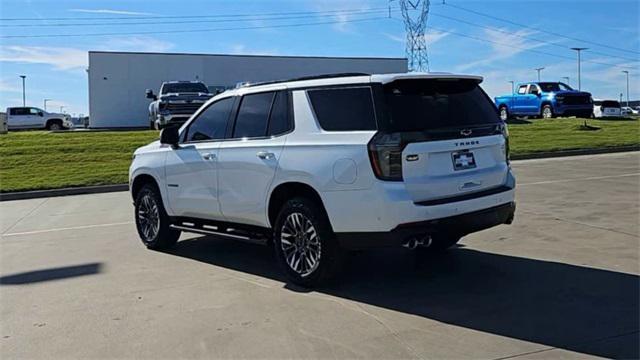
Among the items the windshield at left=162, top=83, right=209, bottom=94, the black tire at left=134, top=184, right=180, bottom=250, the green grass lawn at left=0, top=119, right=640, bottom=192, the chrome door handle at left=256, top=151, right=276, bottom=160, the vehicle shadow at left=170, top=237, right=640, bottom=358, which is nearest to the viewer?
the vehicle shadow at left=170, top=237, right=640, bottom=358

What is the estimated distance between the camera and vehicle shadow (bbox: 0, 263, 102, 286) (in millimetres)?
6504

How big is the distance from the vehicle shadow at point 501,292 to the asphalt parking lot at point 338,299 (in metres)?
0.02

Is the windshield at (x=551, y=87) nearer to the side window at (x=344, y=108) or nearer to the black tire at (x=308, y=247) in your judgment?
the side window at (x=344, y=108)

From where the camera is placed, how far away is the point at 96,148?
21.5m

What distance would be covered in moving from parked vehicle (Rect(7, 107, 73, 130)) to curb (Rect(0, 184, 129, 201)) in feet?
88.6

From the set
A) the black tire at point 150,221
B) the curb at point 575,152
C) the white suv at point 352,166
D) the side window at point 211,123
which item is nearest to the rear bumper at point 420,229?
the white suv at point 352,166

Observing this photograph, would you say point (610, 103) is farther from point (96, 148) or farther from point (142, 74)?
point (142, 74)

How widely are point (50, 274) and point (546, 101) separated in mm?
28813

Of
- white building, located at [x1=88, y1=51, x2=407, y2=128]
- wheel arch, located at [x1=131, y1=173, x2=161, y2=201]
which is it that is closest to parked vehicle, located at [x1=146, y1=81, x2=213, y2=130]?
wheel arch, located at [x1=131, y1=173, x2=161, y2=201]

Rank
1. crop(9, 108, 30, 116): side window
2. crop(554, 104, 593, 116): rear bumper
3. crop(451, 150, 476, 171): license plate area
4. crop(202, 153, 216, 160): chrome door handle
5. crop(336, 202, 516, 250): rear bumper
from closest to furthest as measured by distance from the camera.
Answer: crop(336, 202, 516, 250): rear bumper → crop(451, 150, 476, 171): license plate area → crop(202, 153, 216, 160): chrome door handle → crop(554, 104, 593, 116): rear bumper → crop(9, 108, 30, 116): side window

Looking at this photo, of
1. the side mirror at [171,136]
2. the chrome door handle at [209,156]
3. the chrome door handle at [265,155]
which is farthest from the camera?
the side mirror at [171,136]

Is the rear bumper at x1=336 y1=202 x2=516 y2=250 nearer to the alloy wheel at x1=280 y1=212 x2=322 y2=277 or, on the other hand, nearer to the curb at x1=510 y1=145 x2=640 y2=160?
the alloy wheel at x1=280 y1=212 x2=322 y2=277

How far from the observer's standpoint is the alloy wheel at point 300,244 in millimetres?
5754

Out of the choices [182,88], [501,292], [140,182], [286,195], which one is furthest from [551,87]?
[286,195]
